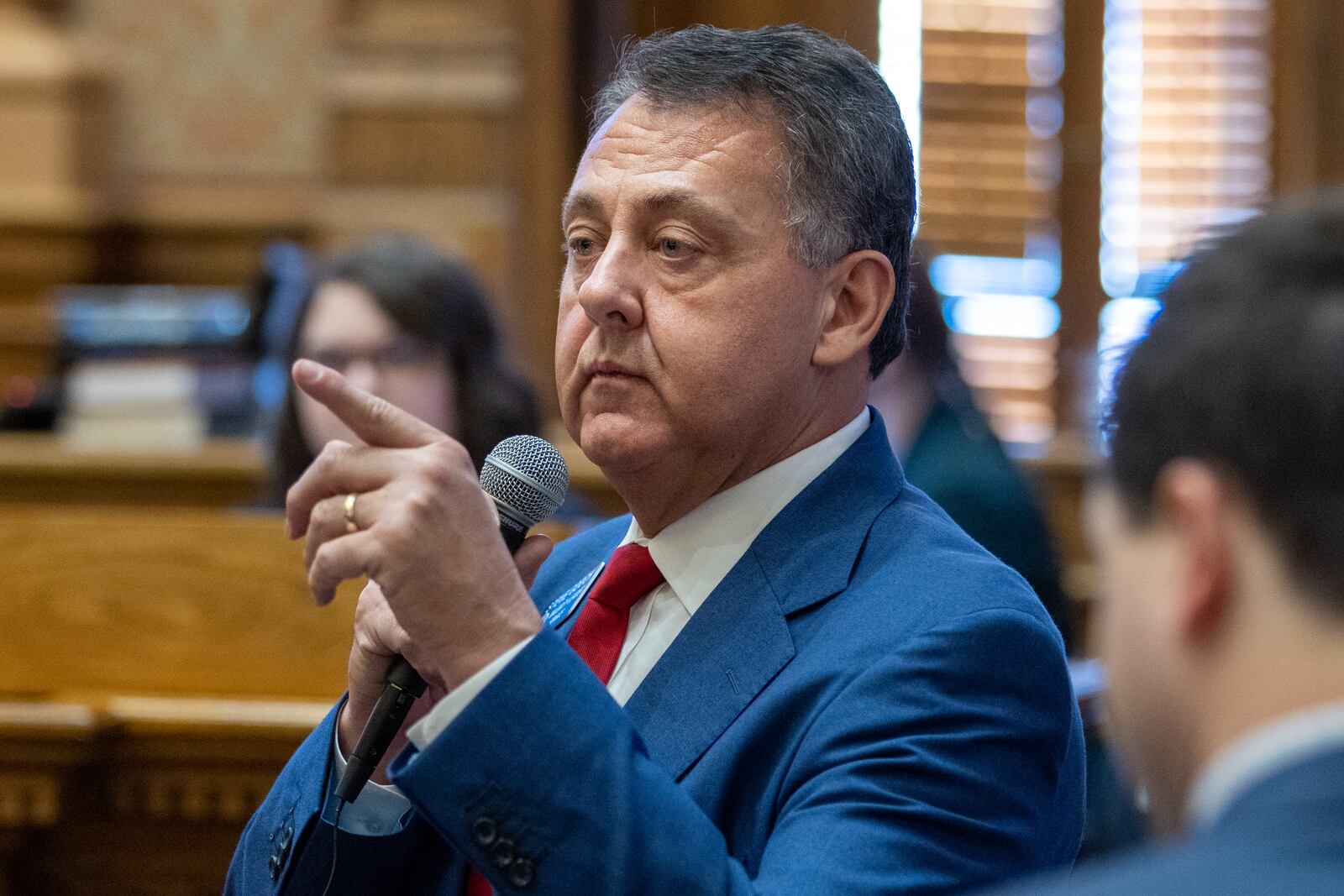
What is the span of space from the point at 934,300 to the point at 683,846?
7.62 ft

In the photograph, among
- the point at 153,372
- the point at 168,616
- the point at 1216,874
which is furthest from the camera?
the point at 153,372

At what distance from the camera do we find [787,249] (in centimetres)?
157

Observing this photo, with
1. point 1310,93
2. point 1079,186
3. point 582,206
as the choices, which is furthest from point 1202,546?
point 1310,93

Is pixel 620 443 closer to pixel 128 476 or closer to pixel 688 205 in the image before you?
pixel 688 205

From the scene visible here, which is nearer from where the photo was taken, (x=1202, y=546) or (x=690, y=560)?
(x=1202, y=546)

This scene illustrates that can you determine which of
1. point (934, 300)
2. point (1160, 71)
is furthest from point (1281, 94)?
point (934, 300)

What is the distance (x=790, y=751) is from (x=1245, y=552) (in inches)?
24.1

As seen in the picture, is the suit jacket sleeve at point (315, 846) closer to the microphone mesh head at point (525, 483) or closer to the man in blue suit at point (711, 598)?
the man in blue suit at point (711, 598)

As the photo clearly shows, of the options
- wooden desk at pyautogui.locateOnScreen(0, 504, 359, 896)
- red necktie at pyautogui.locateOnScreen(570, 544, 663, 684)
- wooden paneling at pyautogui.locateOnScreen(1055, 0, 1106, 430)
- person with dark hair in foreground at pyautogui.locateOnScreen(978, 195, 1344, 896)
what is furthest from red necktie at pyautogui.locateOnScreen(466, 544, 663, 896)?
wooden paneling at pyautogui.locateOnScreen(1055, 0, 1106, 430)

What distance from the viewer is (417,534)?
1.27 m

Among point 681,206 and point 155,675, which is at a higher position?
point 681,206

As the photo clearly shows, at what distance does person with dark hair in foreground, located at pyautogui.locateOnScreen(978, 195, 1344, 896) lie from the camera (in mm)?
811

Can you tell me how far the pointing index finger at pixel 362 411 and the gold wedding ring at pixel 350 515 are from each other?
47 mm

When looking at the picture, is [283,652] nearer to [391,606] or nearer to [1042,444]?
[391,606]
